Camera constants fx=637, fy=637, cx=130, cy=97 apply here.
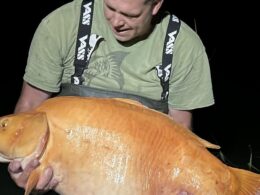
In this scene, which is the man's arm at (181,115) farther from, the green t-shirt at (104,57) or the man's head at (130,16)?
the man's head at (130,16)

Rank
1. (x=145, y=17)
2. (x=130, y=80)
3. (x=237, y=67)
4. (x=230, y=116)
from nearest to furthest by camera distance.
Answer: (x=145, y=17) → (x=130, y=80) → (x=230, y=116) → (x=237, y=67)

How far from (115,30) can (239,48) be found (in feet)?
9.16

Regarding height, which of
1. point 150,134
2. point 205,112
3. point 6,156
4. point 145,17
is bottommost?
point 205,112

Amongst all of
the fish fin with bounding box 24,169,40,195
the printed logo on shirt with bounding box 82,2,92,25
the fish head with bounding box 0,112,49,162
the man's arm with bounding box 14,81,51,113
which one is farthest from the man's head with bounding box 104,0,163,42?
the fish fin with bounding box 24,169,40,195

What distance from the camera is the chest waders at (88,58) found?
222 cm

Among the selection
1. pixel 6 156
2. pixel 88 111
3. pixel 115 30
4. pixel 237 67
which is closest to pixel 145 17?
pixel 115 30

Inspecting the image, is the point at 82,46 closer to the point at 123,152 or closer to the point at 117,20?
the point at 117,20

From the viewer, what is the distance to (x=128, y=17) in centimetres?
208

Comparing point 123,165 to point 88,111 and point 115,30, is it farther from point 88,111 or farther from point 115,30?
point 115,30

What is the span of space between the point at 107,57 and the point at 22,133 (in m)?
0.58

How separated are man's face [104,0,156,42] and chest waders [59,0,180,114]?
0.10 meters

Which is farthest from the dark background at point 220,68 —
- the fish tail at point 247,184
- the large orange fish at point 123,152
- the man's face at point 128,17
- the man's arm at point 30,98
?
the fish tail at point 247,184

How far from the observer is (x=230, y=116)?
4059 mm

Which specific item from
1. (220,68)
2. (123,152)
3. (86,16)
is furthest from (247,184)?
(220,68)
